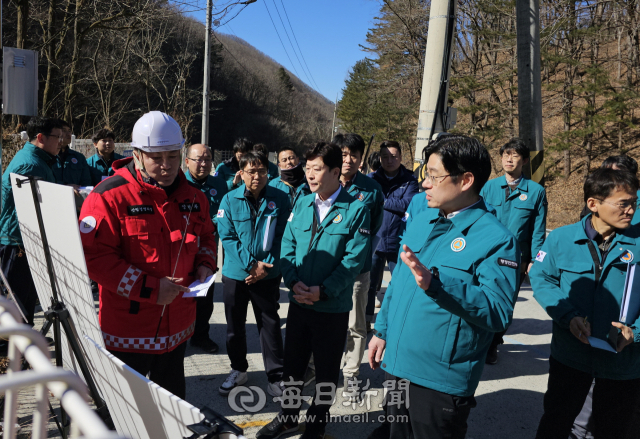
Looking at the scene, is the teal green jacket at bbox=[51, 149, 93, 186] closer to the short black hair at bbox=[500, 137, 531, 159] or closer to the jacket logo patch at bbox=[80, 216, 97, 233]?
the jacket logo patch at bbox=[80, 216, 97, 233]

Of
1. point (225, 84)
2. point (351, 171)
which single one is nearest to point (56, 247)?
point (351, 171)

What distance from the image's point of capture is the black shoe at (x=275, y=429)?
3.28 metres

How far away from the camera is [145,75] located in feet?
81.8

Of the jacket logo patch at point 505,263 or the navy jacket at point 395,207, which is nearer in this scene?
the jacket logo patch at point 505,263

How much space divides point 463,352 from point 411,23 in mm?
22886

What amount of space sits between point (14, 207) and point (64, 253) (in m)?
3.02

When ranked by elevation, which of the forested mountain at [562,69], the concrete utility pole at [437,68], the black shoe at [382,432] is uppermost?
the forested mountain at [562,69]

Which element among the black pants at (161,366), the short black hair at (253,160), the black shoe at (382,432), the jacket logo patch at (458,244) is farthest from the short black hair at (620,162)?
the black pants at (161,366)

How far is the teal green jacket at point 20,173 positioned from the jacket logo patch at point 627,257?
182 inches

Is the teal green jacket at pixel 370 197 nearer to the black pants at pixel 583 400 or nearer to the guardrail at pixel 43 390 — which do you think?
the black pants at pixel 583 400

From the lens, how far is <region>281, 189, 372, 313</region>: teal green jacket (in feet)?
10.4

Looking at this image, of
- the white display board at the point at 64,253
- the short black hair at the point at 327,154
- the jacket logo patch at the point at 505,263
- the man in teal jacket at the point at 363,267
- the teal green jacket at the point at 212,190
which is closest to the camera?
the white display board at the point at 64,253

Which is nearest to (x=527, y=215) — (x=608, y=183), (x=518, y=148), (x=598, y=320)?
(x=518, y=148)

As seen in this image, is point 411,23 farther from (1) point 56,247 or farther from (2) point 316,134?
(2) point 316,134
